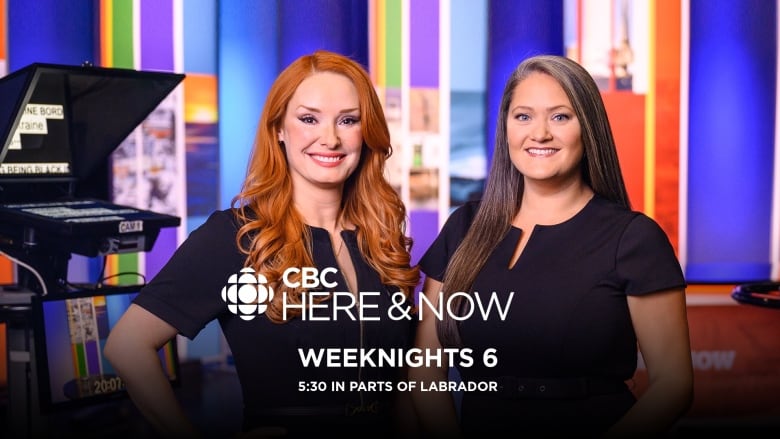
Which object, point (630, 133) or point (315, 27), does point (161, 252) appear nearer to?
point (315, 27)

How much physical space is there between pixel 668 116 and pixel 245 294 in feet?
5.98

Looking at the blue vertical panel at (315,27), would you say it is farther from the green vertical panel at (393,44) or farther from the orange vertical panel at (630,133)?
the orange vertical panel at (630,133)

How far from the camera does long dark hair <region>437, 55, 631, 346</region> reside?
1719mm

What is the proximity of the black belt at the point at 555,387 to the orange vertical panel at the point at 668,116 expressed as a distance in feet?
4.85

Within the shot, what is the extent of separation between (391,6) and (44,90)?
1069 mm

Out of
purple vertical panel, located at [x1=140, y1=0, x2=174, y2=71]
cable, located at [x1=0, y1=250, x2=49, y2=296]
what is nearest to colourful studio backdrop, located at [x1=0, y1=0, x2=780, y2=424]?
purple vertical panel, located at [x1=140, y1=0, x2=174, y2=71]

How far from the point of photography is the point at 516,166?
1809mm

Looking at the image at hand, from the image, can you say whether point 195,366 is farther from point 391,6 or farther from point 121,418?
point 391,6

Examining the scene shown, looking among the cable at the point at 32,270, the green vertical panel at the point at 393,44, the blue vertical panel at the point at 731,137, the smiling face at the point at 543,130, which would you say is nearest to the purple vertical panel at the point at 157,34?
the green vertical panel at the point at 393,44

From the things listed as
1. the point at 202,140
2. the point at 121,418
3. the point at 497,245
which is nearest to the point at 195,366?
the point at 121,418

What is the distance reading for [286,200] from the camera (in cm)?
183

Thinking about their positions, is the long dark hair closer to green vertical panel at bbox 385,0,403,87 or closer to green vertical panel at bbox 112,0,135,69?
green vertical panel at bbox 385,0,403,87

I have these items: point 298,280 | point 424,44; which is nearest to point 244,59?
point 424,44

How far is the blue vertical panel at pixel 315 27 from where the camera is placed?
2.72 meters
